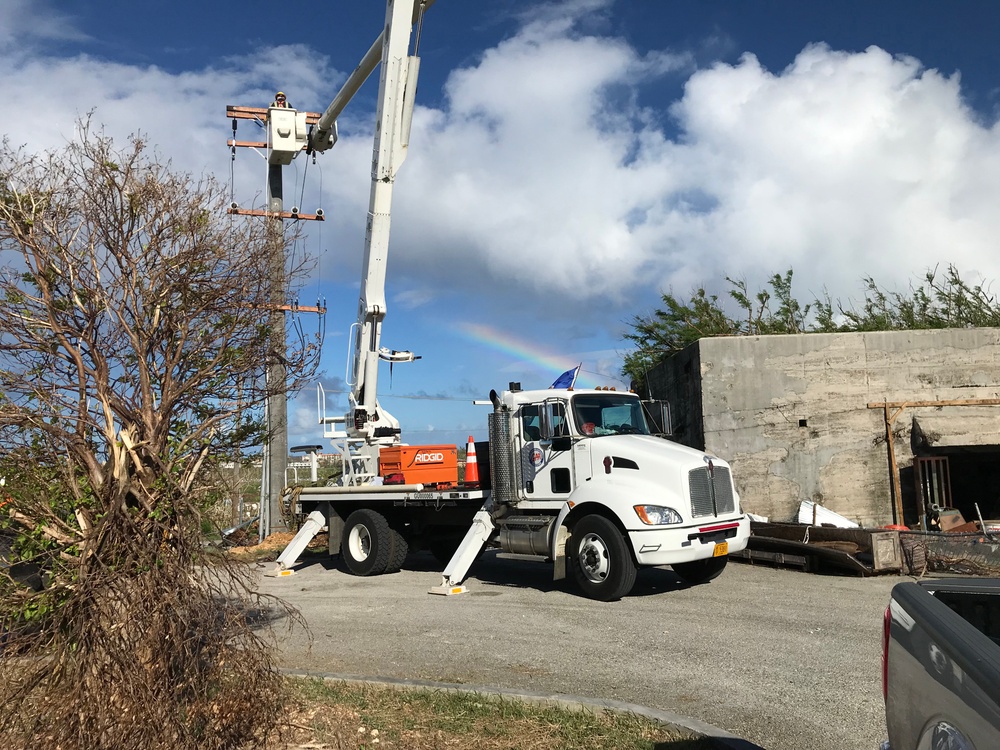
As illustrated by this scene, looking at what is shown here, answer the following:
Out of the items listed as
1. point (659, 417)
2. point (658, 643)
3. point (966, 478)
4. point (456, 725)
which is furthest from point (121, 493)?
point (966, 478)

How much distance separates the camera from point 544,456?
11.1 meters

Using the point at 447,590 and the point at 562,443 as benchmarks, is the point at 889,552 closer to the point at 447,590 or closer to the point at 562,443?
the point at 562,443

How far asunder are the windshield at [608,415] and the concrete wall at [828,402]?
401 centimetres

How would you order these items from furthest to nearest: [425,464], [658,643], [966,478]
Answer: [966,478]
[425,464]
[658,643]

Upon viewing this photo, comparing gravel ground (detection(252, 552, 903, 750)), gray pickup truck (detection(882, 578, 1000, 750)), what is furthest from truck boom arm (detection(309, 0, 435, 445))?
gray pickup truck (detection(882, 578, 1000, 750))

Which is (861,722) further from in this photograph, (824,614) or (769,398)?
(769,398)

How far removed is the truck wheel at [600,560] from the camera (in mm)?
9797

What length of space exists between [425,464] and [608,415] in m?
3.64

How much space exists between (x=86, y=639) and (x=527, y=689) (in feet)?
11.1

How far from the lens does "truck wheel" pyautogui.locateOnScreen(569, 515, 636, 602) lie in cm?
980

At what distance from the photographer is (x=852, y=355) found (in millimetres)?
14820

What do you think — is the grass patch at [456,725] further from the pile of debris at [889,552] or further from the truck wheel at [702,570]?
the pile of debris at [889,552]

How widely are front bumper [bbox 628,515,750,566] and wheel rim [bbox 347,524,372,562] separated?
505cm

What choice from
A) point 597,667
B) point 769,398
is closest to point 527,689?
point 597,667
